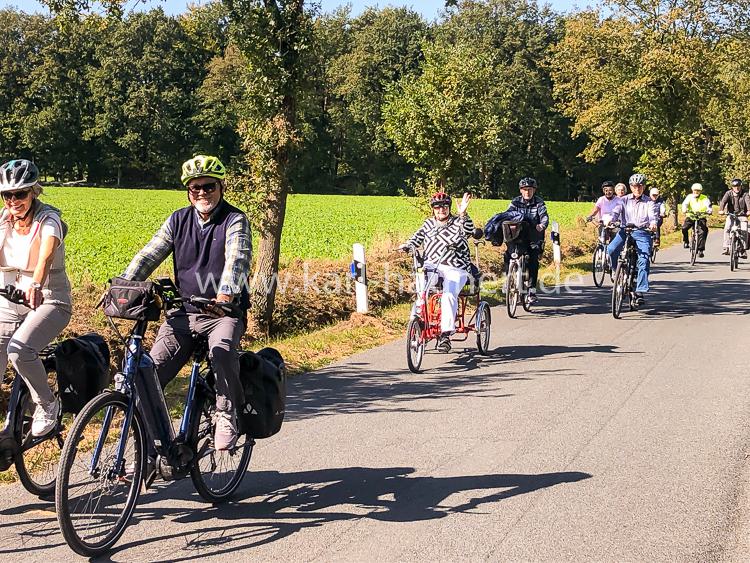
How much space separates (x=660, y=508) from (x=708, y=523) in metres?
0.32

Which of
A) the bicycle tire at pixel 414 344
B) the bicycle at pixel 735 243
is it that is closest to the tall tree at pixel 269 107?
the bicycle tire at pixel 414 344

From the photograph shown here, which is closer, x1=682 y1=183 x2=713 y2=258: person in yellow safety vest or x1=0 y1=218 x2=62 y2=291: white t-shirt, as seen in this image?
x1=0 y1=218 x2=62 y2=291: white t-shirt

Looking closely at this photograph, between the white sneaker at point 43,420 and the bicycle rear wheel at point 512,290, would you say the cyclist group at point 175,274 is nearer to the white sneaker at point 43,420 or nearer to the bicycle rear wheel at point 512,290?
the white sneaker at point 43,420

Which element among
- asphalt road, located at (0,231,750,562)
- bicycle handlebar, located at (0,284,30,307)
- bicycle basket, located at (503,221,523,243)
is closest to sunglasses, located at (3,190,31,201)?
bicycle handlebar, located at (0,284,30,307)

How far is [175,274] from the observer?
211 inches

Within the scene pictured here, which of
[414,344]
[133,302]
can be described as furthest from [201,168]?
[414,344]

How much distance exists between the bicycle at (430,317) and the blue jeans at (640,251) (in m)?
4.55

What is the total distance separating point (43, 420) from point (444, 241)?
6325 millimetres

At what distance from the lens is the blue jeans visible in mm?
15273

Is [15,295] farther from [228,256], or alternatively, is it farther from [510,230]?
[510,230]

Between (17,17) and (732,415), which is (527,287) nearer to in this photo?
(732,415)

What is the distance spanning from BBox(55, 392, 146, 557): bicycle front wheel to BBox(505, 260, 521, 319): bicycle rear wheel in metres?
10.4

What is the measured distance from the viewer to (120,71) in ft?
258

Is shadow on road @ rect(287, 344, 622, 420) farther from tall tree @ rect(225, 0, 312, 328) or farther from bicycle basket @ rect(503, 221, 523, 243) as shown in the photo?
bicycle basket @ rect(503, 221, 523, 243)
